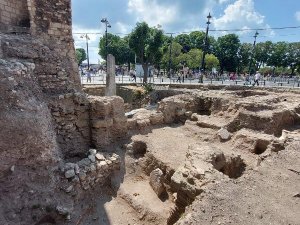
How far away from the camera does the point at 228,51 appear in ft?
158

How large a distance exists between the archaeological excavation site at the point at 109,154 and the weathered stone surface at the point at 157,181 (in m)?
0.03

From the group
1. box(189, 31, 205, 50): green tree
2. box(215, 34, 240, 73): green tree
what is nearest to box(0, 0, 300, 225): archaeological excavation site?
box(215, 34, 240, 73): green tree

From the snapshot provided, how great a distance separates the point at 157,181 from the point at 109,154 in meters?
1.79

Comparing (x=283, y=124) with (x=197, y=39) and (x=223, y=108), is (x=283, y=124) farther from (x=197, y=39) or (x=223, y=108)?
(x=197, y=39)

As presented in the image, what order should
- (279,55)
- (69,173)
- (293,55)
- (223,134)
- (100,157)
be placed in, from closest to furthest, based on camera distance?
(69,173), (100,157), (223,134), (293,55), (279,55)

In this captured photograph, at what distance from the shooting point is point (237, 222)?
3.36 meters

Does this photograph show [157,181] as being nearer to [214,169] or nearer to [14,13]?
[214,169]

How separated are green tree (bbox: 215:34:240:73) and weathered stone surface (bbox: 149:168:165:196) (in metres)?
44.8

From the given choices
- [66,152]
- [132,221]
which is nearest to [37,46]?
[66,152]

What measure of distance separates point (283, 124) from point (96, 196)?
309 inches

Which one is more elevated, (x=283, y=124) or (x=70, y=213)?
(x=283, y=124)

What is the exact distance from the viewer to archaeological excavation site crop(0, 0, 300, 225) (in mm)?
4238

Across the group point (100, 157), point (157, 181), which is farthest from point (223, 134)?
point (100, 157)

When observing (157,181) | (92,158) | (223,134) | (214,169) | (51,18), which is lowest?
(157,181)
